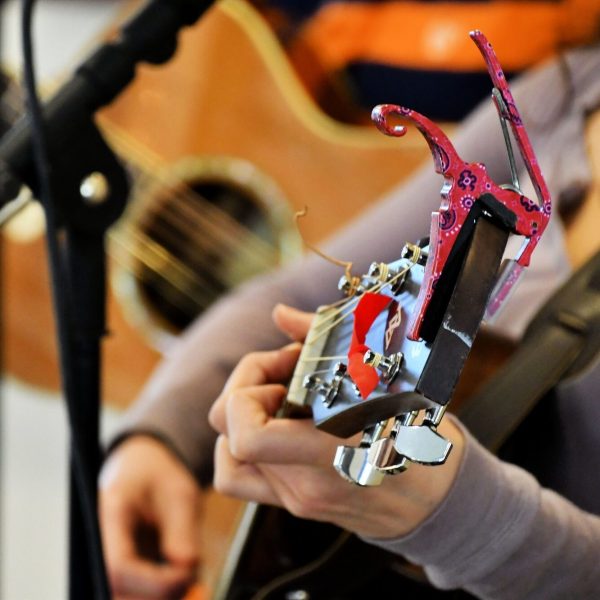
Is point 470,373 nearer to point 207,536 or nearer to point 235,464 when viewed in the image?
point 235,464

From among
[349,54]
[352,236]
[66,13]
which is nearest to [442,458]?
[352,236]

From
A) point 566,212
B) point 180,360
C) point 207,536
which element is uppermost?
point 566,212

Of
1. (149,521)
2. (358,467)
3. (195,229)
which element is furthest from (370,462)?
(195,229)

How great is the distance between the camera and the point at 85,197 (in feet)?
1.54

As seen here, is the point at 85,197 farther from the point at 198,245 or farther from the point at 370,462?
the point at 198,245

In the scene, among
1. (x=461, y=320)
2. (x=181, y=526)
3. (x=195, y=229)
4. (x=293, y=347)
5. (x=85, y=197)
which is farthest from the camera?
(x=195, y=229)

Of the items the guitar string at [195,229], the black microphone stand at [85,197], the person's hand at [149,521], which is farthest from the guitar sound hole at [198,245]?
the black microphone stand at [85,197]

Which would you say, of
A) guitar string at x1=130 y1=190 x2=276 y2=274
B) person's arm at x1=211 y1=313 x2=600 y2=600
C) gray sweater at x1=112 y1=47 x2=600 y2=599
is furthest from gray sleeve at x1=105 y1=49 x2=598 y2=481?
guitar string at x1=130 y1=190 x2=276 y2=274

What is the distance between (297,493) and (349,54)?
0.80m

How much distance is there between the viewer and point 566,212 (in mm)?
545

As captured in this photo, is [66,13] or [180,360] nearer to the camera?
[180,360]

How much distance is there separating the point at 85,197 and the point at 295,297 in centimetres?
18

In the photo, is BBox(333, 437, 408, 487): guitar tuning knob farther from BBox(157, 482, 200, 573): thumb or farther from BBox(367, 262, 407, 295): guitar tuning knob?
BBox(157, 482, 200, 573): thumb

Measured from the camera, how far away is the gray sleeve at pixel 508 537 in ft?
1.09
